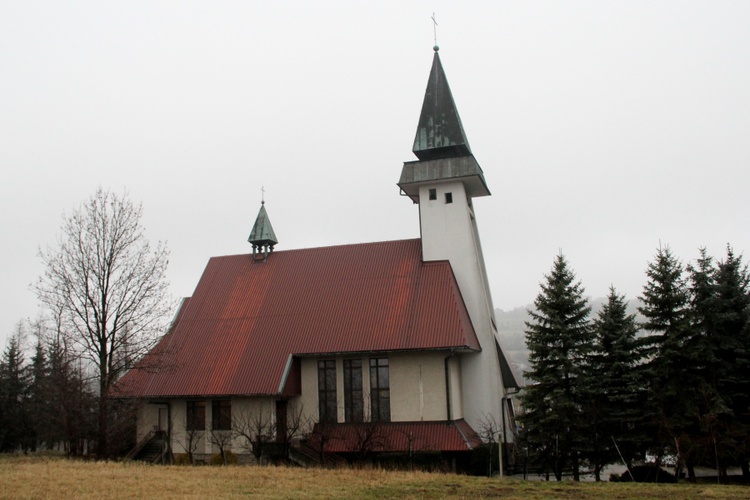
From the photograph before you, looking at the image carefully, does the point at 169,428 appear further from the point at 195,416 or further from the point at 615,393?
the point at 615,393

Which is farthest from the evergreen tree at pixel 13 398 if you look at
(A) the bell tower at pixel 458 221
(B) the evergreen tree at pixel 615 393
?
(B) the evergreen tree at pixel 615 393

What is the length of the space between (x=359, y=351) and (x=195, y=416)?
8.03 metres

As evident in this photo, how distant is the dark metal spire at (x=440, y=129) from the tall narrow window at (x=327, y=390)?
10959 mm

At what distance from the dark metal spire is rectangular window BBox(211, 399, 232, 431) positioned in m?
14.4

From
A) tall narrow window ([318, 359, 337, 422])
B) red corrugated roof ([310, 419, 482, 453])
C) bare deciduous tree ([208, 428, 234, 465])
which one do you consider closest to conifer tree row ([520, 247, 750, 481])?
red corrugated roof ([310, 419, 482, 453])

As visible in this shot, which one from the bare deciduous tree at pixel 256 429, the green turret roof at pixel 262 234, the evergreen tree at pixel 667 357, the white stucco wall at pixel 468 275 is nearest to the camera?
the evergreen tree at pixel 667 357

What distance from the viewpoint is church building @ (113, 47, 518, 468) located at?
27.1 m

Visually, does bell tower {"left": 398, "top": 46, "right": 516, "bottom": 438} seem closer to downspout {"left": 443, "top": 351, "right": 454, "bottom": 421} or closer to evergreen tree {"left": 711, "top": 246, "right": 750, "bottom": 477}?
downspout {"left": 443, "top": 351, "right": 454, "bottom": 421}

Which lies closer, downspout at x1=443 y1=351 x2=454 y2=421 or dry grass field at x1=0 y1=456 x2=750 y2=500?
dry grass field at x1=0 y1=456 x2=750 y2=500

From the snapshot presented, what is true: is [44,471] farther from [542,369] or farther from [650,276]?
[650,276]

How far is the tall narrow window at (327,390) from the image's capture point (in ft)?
93.5

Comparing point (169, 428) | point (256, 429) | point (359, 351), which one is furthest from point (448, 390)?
point (169, 428)

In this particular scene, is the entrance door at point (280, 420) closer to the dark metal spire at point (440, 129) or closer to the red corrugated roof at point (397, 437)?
the red corrugated roof at point (397, 437)

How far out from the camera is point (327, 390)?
2886 cm
